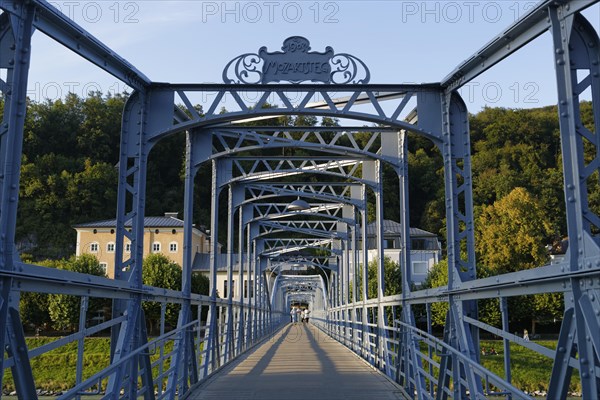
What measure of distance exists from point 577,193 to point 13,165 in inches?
171

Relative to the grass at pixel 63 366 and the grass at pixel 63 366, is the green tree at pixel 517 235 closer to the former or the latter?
the grass at pixel 63 366

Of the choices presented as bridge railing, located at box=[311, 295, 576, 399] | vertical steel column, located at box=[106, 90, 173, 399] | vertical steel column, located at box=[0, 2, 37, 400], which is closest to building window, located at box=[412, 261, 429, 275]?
bridge railing, located at box=[311, 295, 576, 399]

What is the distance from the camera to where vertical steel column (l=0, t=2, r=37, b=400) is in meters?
4.90

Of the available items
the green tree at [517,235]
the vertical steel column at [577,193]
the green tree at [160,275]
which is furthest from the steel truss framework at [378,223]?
the green tree at [517,235]

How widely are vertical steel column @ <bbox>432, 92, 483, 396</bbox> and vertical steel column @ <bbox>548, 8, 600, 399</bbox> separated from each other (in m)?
1.77

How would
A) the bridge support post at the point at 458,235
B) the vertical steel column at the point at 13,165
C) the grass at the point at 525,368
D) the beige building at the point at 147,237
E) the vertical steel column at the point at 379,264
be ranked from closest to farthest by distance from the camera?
the vertical steel column at the point at 13,165 → the bridge support post at the point at 458,235 → the vertical steel column at the point at 379,264 → the grass at the point at 525,368 → the beige building at the point at 147,237

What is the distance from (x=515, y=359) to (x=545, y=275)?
30170mm

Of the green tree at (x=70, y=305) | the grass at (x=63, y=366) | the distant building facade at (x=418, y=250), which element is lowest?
the grass at (x=63, y=366)

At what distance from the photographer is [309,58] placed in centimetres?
944

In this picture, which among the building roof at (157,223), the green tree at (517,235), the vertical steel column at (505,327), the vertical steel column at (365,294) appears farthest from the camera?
the building roof at (157,223)

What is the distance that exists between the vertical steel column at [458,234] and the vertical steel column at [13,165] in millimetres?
4006

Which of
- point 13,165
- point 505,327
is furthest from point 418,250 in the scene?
point 13,165

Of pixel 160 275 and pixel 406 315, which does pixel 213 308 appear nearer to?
pixel 406 315

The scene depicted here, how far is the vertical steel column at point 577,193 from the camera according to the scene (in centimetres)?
448
